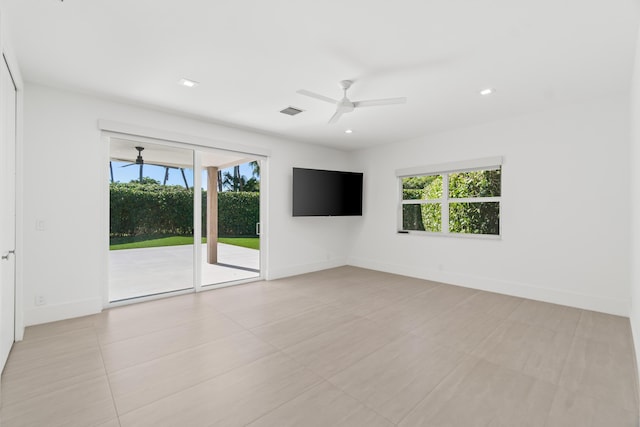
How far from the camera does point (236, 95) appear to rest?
3.42 metres

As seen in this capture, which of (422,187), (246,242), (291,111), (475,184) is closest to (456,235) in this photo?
(475,184)

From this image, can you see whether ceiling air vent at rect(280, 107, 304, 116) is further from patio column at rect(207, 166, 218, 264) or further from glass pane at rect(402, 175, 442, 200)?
glass pane at rect(402, 175, 442, 200)

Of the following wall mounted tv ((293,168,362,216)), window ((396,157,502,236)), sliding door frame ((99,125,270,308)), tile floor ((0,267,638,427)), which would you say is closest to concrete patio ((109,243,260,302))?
sliding door frame ((99,125,270,308))

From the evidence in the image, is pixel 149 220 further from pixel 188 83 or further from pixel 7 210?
pixel 188 83

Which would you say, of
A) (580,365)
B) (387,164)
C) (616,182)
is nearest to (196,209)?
(387,164)

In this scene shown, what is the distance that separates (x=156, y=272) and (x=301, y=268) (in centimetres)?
245

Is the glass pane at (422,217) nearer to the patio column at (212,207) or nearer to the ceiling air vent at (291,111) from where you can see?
the ceiling air vent at (291,111)

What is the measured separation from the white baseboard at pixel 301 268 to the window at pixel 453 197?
163 centimetres

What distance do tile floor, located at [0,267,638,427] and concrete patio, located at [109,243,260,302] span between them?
40cm

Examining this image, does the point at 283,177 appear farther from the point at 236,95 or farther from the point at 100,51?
the point at 100,51

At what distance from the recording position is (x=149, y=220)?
4.04m

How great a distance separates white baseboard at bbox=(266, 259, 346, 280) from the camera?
5242mm

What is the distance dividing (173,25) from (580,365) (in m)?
4.05

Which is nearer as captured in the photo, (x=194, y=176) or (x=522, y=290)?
(x=522, y=290)
